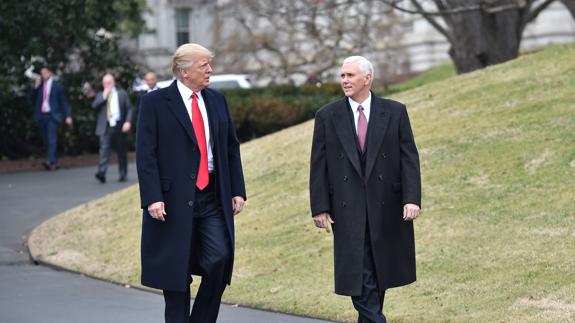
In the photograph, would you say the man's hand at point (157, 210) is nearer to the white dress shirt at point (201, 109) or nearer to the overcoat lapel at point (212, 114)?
the white dress shirt at point (201, 109)

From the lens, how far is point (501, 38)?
81.5 ft

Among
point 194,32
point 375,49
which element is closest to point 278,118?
point 375,49

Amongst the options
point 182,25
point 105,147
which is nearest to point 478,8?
point 105,147

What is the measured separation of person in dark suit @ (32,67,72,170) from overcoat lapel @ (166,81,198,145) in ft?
54.3

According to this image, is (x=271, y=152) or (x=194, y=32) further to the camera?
(x=194, y=32)

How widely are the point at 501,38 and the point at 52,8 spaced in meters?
8.70

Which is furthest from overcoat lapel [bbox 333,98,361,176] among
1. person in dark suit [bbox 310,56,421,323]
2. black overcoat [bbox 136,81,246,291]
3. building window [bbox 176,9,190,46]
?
building window [bbox 176,9,190,46]

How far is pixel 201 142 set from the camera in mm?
8609

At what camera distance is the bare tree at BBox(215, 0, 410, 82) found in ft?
123

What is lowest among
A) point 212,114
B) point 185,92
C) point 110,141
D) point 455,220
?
point 110,141

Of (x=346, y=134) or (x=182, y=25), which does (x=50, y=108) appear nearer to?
(x=346, y=134)

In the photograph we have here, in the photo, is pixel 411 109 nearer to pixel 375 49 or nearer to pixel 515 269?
pixel 515 269

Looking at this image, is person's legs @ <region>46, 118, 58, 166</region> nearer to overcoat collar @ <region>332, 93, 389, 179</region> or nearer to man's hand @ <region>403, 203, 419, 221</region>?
overcoat collar @ <region>332, 93, 389, 179</region>

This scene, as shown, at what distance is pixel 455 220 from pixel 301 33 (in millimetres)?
27108
